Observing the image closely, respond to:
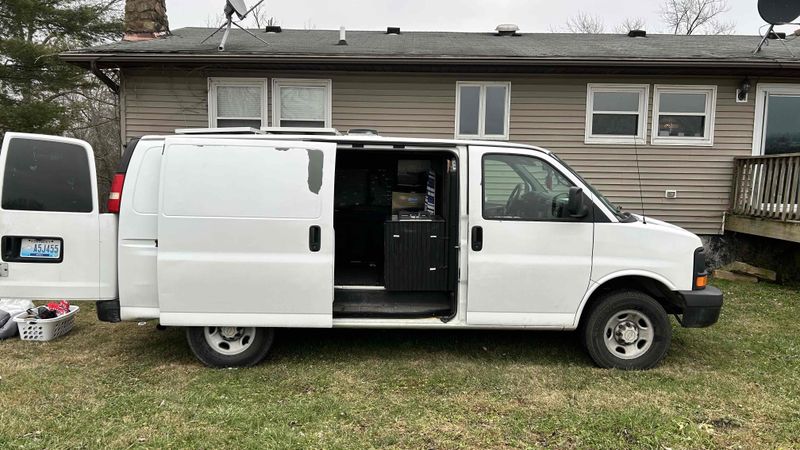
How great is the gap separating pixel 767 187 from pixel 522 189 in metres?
6.27

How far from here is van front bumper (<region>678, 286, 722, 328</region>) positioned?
Result: 424 cm

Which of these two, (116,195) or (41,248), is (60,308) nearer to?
(41,248)

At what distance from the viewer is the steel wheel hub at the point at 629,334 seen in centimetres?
434

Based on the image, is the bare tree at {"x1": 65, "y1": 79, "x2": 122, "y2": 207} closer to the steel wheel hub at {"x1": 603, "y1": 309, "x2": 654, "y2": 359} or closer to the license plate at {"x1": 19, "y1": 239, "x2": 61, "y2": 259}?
the license plate at {"x1": 19, "y1": 239, "x2": 61, "y2": 259}

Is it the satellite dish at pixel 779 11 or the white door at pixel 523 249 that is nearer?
the white door at pixel 523 249

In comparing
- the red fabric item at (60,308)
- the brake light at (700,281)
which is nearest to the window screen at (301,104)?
the red fabric item at (60,308)

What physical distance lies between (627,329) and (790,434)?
129 centimetres

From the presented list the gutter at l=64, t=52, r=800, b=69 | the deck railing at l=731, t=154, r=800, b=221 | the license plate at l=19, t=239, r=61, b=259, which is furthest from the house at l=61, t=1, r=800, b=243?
the license plate at l=19, t=239, r=61, b=259

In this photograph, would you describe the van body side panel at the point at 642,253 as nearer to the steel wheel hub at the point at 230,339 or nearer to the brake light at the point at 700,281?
the brake light at the point at 700,281

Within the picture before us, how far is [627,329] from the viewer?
4352 millimetres

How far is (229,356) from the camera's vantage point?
433 cm

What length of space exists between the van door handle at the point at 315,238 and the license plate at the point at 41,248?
6.55 feet

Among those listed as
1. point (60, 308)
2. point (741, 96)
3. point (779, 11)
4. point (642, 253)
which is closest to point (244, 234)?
point (60, 308)

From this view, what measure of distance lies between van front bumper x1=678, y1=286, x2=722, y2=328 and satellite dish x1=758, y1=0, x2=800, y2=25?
7630mm
